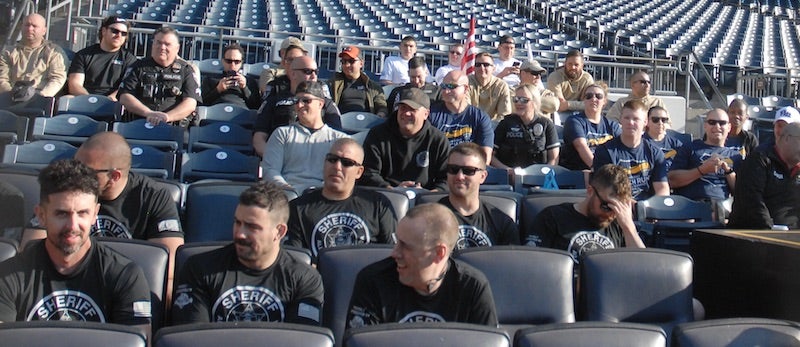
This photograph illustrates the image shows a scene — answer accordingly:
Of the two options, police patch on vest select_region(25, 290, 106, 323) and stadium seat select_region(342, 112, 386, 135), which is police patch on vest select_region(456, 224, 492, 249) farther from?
stadium seat select_region(342, 112, 386, 135)

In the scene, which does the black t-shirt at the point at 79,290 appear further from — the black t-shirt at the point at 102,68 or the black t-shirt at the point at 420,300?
the black t-shirt at the point at 102,68

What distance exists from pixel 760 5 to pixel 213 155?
23.9m

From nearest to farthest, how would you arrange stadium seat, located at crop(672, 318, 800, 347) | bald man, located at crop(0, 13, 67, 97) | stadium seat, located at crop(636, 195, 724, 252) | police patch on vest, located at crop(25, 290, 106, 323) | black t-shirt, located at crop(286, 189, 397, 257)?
1. stadium seat, located at crop(672, 318, 800, 347)
2. police patch on vest, located at crop(25, 290, 106, 323)
3. black t-shirt, located at crop(286, 189, 397, 257)
4. stadium seat, located at crop(636, 195, 724, 252)
5. bald man, located at crop(0, 13, 67, 97)

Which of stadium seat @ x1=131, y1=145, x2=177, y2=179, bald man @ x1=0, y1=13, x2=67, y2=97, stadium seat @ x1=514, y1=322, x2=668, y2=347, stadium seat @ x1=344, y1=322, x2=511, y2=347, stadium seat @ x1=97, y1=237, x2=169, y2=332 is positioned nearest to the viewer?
stadium seat @ x1=344, y1=322, x2=511, y2=347

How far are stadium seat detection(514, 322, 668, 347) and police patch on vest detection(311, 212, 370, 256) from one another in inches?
71.8

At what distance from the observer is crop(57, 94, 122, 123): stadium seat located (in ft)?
25.5

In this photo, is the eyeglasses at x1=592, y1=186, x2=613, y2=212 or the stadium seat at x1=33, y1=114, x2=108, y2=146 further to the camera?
the stadium seat at x1=33, y1=114, x2=108, y2=146

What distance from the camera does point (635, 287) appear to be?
13.9ft

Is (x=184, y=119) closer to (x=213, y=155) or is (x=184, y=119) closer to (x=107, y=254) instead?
(x=213, y=155)

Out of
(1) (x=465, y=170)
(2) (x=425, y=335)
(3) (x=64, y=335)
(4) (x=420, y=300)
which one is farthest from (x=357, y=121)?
(3) (x=64, y=335)

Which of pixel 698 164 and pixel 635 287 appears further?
pixel 698 164

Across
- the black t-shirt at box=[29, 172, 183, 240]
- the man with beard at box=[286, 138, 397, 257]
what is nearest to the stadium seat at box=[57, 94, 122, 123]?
the black t-shirt at box=[29, 172, 183, 240]

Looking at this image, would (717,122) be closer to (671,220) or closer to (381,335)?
(671,220)

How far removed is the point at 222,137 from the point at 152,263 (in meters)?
3.79
